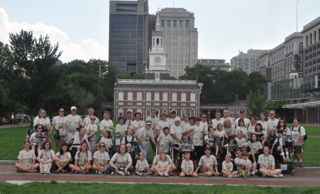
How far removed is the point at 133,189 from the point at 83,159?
177 inches

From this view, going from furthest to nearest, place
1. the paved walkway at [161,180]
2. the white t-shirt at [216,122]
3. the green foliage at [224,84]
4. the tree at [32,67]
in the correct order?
the green foliage at [224,84] < the tree at [32,67] < the white t-shirt at [216,122] < the paved walkway at [161,180]

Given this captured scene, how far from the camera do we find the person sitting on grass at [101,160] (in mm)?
14539

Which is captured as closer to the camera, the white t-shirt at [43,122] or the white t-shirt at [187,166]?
the white t-shirt at [187,166]

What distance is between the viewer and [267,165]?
48.4 ft

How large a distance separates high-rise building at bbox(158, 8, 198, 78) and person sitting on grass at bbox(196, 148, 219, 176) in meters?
158

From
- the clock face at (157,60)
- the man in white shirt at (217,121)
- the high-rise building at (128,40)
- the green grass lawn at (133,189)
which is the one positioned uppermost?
the high-rise building at (128,40)

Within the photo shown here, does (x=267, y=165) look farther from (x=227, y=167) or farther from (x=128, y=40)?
(x=128, y=40)

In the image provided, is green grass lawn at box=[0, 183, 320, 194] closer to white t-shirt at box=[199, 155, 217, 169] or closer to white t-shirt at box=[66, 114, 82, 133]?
white t-shirt at box=[199, 155, 217, 169]

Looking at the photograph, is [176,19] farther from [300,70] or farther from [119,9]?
[300,70]

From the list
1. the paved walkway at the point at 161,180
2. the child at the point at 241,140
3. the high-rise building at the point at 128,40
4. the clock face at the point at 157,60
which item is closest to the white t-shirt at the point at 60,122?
the paved walkway at the point at 161,180

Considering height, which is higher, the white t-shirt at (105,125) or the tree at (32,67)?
the tree at (32,67)

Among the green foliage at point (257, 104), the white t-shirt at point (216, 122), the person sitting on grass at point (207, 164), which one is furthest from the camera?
the green foliage at point (257, 104)

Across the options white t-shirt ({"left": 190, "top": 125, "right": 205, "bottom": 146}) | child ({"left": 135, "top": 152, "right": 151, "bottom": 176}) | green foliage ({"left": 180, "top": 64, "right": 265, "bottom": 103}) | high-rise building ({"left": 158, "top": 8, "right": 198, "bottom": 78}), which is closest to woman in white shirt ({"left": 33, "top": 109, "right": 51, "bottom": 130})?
child ({"left": 135, "top": 152, "right": 151, "bottom": 176})

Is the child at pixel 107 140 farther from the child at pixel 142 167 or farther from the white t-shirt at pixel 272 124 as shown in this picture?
the white t-shirt at pixel 272 124
